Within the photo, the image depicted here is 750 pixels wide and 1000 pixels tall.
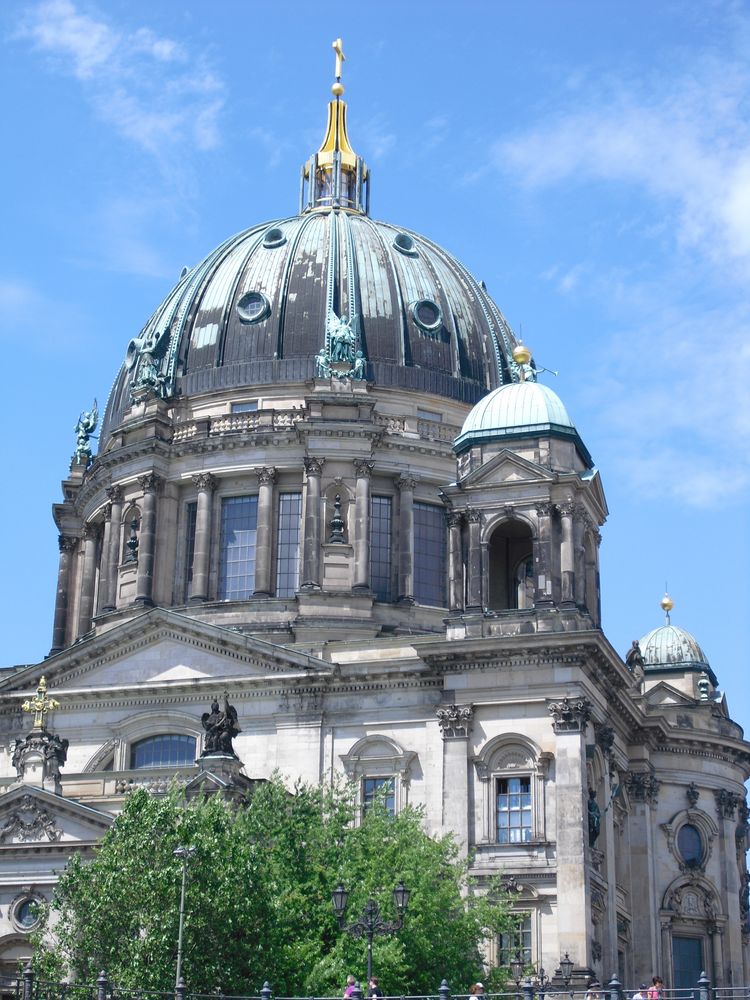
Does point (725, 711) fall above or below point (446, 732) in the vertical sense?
above

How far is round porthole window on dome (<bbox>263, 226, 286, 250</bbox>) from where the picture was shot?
8138 cm

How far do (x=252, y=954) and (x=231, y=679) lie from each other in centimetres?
1598

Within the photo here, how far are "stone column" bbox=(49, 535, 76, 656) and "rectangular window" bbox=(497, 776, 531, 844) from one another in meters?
27.2

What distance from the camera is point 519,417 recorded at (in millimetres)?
63281

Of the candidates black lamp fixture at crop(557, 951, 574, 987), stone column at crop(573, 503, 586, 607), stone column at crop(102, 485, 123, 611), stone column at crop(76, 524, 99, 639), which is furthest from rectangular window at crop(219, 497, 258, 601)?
black lamp fixture at crop(557, 951, 574, 987)

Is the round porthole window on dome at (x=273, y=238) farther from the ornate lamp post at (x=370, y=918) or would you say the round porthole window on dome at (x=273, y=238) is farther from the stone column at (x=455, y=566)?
the ornate lamp post at (x=370, y=918)

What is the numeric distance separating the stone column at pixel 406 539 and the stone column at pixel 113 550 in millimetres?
11994

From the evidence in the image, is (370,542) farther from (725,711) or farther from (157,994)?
(157,994)

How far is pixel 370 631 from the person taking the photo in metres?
69.5

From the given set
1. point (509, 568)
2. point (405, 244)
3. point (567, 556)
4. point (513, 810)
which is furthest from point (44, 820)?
point (405, 244)

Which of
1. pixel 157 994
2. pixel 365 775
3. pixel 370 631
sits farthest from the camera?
pixel 370 631

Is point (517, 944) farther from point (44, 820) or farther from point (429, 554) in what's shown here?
point (429, 554)

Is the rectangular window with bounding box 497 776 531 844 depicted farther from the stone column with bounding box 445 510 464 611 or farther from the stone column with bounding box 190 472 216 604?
the stone column with bounding box 190 472 216 604

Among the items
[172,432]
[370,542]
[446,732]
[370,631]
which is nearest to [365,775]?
[446,732]
